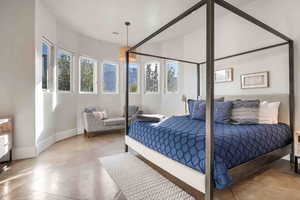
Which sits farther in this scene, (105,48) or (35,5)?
(105,48)

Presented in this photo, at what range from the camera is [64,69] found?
438 centimetres

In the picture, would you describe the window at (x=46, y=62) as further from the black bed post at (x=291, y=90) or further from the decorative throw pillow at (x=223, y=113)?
the black bed post at (x=291, y=90)

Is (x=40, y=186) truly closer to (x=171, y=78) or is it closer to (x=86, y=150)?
(x=86, y=150)

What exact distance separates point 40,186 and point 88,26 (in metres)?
3.77

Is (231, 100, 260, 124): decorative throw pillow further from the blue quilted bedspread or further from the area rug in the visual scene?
the area rug

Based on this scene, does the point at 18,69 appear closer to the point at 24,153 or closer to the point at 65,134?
the point at 24,153

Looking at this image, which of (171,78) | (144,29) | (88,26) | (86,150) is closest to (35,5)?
(88,26)

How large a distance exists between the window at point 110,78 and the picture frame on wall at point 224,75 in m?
3.42

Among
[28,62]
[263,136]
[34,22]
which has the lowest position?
[263,136]

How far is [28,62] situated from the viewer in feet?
9.25

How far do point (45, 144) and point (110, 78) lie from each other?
2941mm

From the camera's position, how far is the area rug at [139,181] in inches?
67.9

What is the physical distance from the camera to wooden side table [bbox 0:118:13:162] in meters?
2.29

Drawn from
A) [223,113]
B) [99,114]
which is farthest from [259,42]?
[99,114]
